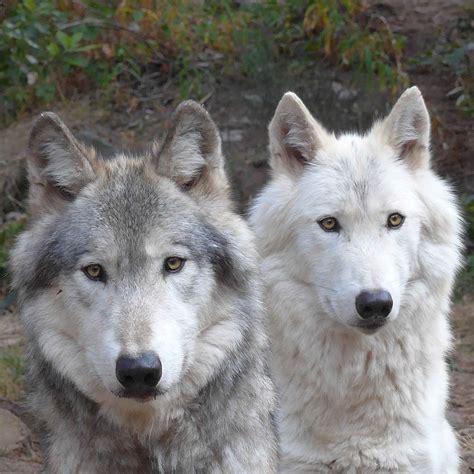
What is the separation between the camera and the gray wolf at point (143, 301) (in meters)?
3.81

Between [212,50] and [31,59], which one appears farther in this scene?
[212,50]

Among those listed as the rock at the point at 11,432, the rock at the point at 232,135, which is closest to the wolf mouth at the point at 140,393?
the rock at the point at 11,432

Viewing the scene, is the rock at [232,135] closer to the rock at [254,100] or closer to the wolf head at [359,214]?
the rock at [254,100]

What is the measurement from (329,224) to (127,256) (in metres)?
1.79

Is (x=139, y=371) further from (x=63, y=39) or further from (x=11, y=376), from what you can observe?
(x=63, y=39)

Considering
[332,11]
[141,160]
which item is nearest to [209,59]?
[332,11]

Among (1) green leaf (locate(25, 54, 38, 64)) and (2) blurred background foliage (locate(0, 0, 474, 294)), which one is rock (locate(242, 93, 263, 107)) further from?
(1) green leaf (locate(25, 54, 38, 64))

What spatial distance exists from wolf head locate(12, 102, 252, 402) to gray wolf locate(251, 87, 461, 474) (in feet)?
3.94

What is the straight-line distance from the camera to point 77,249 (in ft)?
12.7

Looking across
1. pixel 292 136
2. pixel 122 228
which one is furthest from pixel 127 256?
pixel 292 136

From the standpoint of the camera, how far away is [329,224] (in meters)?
5.33

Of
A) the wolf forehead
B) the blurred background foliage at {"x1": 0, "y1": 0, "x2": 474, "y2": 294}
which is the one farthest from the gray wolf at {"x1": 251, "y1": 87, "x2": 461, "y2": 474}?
the blurred background foliage at {"x1": 0, "y1": 0, "x2": 474, "y2": 294}

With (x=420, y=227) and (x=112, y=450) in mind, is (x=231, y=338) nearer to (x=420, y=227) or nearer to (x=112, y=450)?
(x=112, y=450)

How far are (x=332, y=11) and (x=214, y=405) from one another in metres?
7.05
